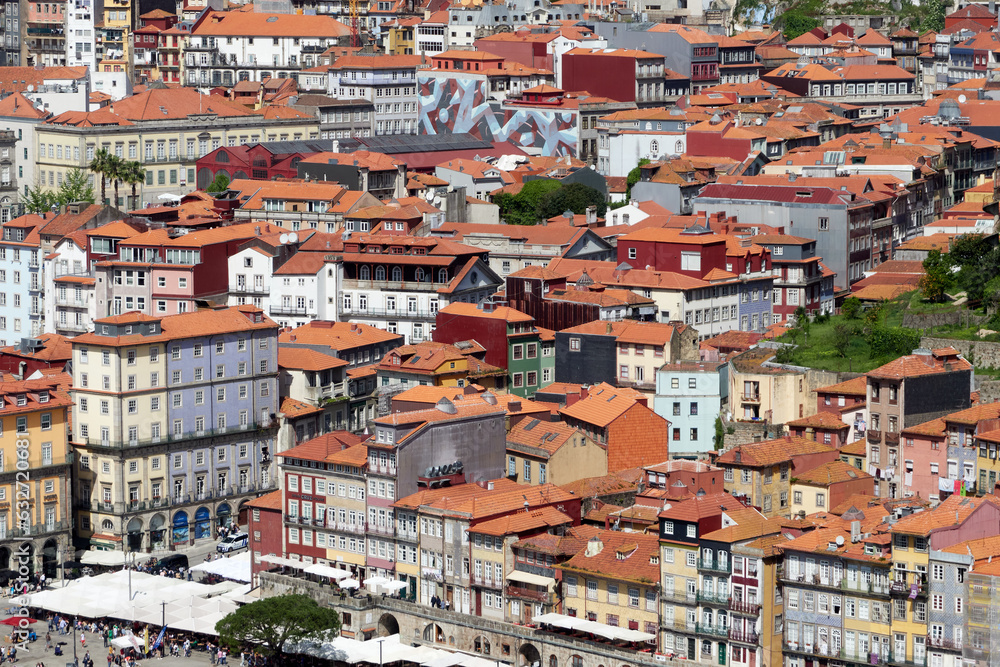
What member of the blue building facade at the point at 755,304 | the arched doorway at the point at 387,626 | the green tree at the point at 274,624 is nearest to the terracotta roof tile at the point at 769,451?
the arched doorway at the point at 387,626

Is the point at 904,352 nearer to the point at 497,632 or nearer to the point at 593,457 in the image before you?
the point at 593,457

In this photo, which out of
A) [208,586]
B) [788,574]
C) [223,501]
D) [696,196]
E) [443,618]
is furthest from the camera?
Answer: [696,196]

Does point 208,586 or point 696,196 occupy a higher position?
point 696,196

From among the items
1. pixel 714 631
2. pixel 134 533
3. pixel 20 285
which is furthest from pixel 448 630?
pixel 20 285

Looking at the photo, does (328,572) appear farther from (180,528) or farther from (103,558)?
(180,528)

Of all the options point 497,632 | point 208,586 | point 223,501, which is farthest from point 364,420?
point 497,632

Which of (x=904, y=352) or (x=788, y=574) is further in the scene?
(x=904, y=352)
